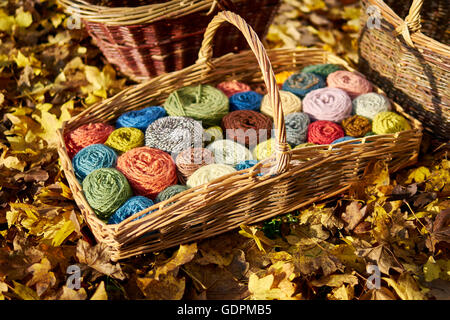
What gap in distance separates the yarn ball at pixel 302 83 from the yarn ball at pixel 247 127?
0.26m

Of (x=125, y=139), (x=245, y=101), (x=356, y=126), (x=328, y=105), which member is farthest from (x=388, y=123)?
(x=125, y=139)

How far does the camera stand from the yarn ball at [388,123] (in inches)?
66.4

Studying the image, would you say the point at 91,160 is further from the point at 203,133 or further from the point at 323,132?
the point at 323,132

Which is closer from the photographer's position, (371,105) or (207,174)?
(207,174)

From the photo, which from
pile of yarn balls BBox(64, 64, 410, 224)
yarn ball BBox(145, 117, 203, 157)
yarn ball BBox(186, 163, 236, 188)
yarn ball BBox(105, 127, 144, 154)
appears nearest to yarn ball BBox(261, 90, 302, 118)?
pile of yarn balls BBox(64, 64, 410, 224)

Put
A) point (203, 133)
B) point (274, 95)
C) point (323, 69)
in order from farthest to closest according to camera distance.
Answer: point (323, 69), point (203, 133), point (274, 95)

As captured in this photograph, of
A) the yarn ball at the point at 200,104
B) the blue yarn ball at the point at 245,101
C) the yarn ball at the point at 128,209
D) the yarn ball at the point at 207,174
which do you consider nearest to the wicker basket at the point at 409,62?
the blue yarn ball at the point at 245,101

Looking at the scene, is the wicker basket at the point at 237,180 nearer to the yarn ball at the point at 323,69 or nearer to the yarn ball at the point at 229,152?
the yarn ball at the point at 229,152

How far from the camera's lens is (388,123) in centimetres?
169

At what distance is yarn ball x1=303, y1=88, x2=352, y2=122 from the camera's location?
1772 mm

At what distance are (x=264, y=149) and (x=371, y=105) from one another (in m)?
0.53

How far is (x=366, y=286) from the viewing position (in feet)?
4.32

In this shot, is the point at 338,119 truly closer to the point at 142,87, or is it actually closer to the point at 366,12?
the point at 366,12
